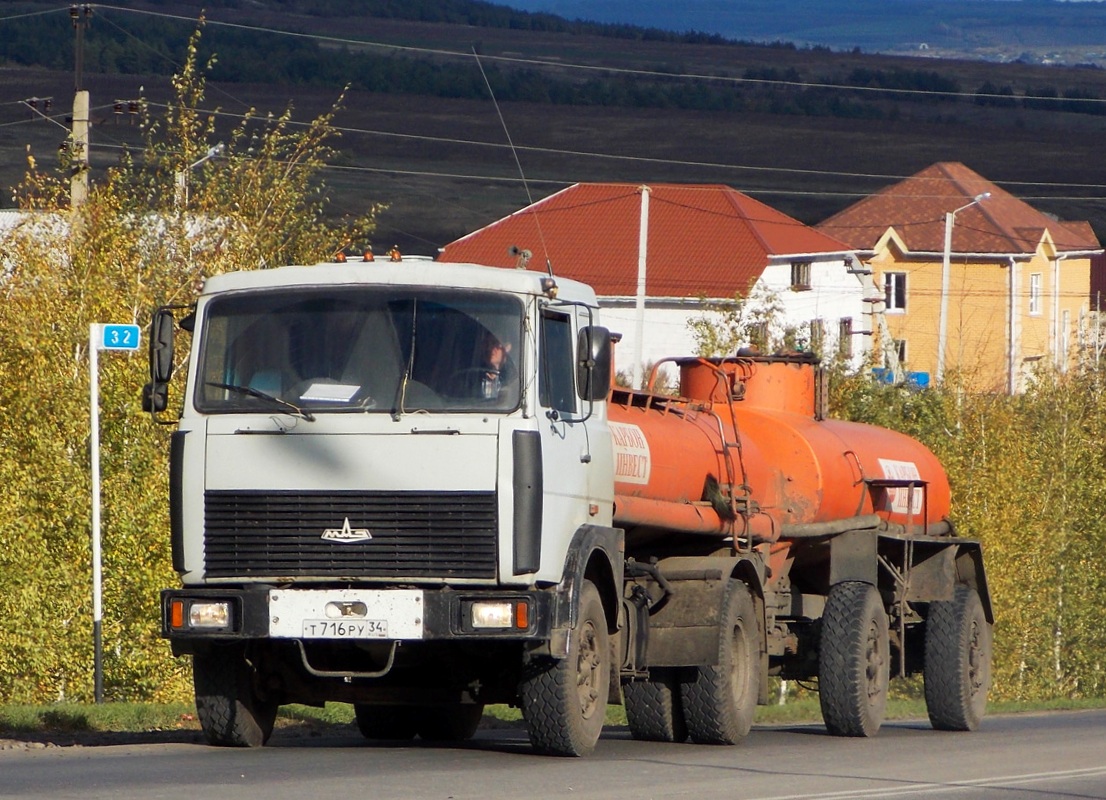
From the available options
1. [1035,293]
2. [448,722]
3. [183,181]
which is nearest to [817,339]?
[183,181]

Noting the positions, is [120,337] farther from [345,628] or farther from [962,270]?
[962,270]

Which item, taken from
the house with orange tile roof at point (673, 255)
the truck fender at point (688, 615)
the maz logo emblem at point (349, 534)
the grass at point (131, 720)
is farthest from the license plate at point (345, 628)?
the house with orange tile roof at point (673, 255)

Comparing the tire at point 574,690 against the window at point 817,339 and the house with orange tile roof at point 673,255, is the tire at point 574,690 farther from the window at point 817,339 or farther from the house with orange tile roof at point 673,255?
the house with orange tile roof at point 673,255

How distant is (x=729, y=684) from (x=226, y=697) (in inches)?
147

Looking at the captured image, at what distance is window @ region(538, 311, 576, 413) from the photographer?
11.5 m

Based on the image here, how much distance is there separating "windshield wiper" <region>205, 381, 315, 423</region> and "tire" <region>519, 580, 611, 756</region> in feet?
6.57

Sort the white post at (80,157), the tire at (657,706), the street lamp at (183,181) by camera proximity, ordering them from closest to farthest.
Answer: the tire at (657,706), the street lamp at (183,181), the white post at (80,157)

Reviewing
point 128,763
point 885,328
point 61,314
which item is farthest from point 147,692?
point 885,328

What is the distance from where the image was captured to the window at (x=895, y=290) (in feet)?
251

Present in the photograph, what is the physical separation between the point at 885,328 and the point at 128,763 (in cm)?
4927

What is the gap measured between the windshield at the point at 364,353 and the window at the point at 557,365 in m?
0.26

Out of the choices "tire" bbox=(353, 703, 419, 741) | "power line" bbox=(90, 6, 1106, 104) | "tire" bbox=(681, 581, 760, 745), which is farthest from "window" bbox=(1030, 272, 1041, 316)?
"tire" bbox=(353, 703, 419, 741)

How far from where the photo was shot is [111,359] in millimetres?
21922

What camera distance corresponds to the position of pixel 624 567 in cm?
1304
